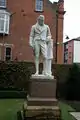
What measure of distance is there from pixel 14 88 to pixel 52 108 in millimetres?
10534

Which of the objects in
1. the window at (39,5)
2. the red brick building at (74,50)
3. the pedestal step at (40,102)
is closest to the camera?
the pedestal step at (40,102)

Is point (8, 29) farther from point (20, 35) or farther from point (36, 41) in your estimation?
point (36, 41)

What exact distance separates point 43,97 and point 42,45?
2.08 metres

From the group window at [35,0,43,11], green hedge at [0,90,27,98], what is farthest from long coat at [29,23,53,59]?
window at [35,0,43,11]

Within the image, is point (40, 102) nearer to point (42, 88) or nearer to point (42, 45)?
point (42, 88)

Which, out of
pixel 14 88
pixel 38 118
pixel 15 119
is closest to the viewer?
pixel 38 118

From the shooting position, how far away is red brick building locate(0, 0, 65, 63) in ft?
94.6

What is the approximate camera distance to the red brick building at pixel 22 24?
28844mm

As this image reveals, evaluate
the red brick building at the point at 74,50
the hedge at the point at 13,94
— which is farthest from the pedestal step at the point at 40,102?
the red brick building at the point at 74,50

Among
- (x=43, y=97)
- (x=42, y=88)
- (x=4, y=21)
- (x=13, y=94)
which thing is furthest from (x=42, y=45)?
(x=4, y=21)

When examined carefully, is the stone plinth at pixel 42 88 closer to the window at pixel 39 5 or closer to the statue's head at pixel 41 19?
the statue's head at pixel 41 19

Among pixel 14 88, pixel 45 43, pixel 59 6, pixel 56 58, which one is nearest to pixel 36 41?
pixel 45 43

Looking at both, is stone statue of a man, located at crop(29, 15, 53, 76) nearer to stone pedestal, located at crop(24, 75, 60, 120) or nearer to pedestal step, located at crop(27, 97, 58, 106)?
stone pedestal, located at crop(24, 75, 60, 120)

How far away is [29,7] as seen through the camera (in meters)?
29.8
